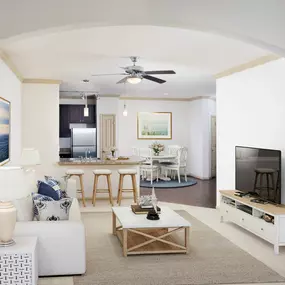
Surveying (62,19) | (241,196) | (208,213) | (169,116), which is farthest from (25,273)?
(169,116)

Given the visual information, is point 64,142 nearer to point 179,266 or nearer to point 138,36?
point 138,36

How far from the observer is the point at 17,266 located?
3316mm

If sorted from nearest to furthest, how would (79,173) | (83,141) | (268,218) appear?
(268,218)
(79,173)
(83,141)

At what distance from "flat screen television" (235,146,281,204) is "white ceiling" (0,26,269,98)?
53.3 inches

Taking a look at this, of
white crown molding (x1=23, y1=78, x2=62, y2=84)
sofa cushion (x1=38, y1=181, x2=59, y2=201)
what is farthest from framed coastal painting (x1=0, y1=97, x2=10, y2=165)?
white crown molding (x1=23, y1=78, x2=62, y2=84)

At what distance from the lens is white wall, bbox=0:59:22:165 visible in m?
5.67

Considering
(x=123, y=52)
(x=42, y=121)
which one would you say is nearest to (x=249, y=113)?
(x=123, y=52)

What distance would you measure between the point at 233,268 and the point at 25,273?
207cm

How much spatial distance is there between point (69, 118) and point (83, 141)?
2.63 ft

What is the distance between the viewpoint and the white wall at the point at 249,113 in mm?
5359

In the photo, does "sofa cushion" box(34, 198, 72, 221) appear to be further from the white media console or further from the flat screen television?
the flat screen television

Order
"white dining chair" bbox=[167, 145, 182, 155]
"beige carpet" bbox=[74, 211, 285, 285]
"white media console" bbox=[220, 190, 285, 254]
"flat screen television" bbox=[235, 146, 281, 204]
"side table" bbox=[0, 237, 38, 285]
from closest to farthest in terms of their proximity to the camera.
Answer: "side table" bbox=[0, 237, 38, 285] < "beige carpet" bbox=[74, 211, 285, 285] < "white media console" bbox=[220, 190, 285, 254] < "flat screen television" bbox=[235, 146, 281, 204] < "white dining chair" bbox=[167, 145, 182, 155]

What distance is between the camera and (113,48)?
202 inches

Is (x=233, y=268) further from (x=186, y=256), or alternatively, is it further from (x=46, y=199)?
(x=46, y=199)
